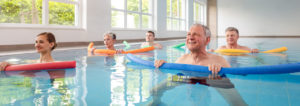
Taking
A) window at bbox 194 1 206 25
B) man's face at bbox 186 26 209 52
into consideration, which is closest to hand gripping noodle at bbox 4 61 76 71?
man's face at bbox 186 26 209 52

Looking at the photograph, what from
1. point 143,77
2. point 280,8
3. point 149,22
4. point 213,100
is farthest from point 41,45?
point 280,8

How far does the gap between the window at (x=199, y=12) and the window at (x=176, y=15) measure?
3.43 metres

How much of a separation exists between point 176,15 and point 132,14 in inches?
265

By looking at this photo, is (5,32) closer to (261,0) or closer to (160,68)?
(160,68)

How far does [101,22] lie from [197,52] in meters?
8.31

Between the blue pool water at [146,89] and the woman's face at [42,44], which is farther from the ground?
the woman's face at [42,44]

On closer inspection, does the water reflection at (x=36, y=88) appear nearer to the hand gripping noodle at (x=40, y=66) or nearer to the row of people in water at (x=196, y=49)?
the hand gripping noodle at (x=40, y=66)

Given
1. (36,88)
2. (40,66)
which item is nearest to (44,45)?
(40,66)

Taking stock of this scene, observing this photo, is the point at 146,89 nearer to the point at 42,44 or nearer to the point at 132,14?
the point at 42,44

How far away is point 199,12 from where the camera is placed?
2550 cm

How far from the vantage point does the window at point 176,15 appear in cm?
1852

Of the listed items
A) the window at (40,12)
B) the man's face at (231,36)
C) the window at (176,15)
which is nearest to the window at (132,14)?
the window at (40,12)

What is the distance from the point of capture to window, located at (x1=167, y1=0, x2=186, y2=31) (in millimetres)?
18516

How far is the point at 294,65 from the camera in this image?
10.4 ft
